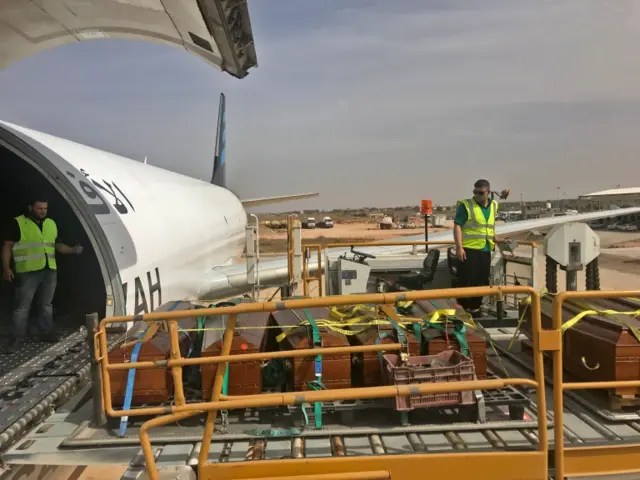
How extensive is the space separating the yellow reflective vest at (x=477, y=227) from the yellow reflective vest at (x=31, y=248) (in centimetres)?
581

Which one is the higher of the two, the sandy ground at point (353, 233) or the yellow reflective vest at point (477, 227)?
the yellow reflective vest at point (477, 227)

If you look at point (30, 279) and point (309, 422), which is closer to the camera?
point (309, 422)

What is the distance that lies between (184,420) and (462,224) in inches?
181

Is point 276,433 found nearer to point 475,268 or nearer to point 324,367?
point 324,367

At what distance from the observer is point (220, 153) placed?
23688mm

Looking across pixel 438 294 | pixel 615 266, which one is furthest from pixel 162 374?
pixel 615 266

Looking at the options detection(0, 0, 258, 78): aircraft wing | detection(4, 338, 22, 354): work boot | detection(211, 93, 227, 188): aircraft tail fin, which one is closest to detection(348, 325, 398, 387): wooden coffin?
detection(0, 0, 258, 78): aircraft wing

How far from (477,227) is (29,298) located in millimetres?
6267

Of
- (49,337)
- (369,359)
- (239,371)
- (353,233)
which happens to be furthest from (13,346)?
(353,233)

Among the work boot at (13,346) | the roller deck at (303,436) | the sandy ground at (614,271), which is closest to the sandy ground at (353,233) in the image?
the sandy ground at (614,271)

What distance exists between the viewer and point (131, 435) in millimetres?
3697

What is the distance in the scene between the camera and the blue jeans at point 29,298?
22.2 feet

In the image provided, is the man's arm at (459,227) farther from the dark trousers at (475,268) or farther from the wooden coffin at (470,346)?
the wooden coffin at (470,346)

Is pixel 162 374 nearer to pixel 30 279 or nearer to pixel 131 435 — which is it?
pixel 131 435
